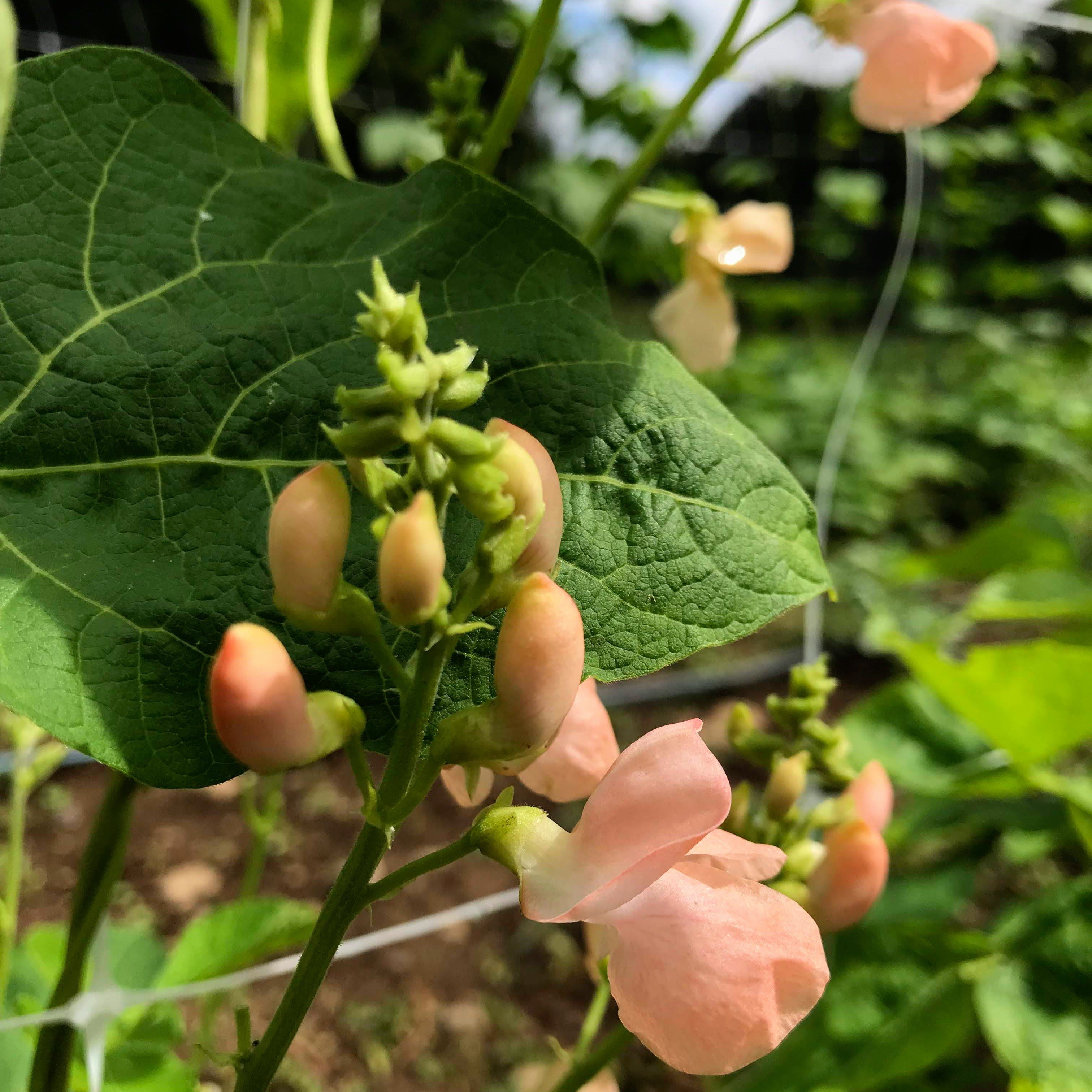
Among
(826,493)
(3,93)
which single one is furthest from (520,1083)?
(3,93)

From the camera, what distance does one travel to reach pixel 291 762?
0.26 m

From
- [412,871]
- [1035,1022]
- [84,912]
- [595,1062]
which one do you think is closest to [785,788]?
[595,1062]

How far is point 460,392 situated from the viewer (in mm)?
262

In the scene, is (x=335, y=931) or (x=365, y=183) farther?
(x=365, y=183)

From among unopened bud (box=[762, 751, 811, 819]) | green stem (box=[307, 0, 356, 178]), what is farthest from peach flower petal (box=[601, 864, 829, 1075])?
green stem (box=[307, 0, 356, 178])

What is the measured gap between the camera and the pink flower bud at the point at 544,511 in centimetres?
28

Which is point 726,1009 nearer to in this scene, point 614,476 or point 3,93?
point 614,476

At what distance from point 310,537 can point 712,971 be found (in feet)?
0.56

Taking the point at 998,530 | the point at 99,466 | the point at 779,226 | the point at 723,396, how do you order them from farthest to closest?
1. the point at 723,396
2. the point at 998,530
3. the point at 779,226
4. the point at 99,466

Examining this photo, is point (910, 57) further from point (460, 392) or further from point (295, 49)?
point (295, 49)

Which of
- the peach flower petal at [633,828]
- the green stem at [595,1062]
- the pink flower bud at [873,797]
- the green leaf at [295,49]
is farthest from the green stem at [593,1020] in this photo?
the green leaf at [295,49]

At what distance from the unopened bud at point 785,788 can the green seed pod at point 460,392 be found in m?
0.32

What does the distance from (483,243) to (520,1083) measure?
1.01m

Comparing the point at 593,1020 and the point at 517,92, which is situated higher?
the point at 517,92
